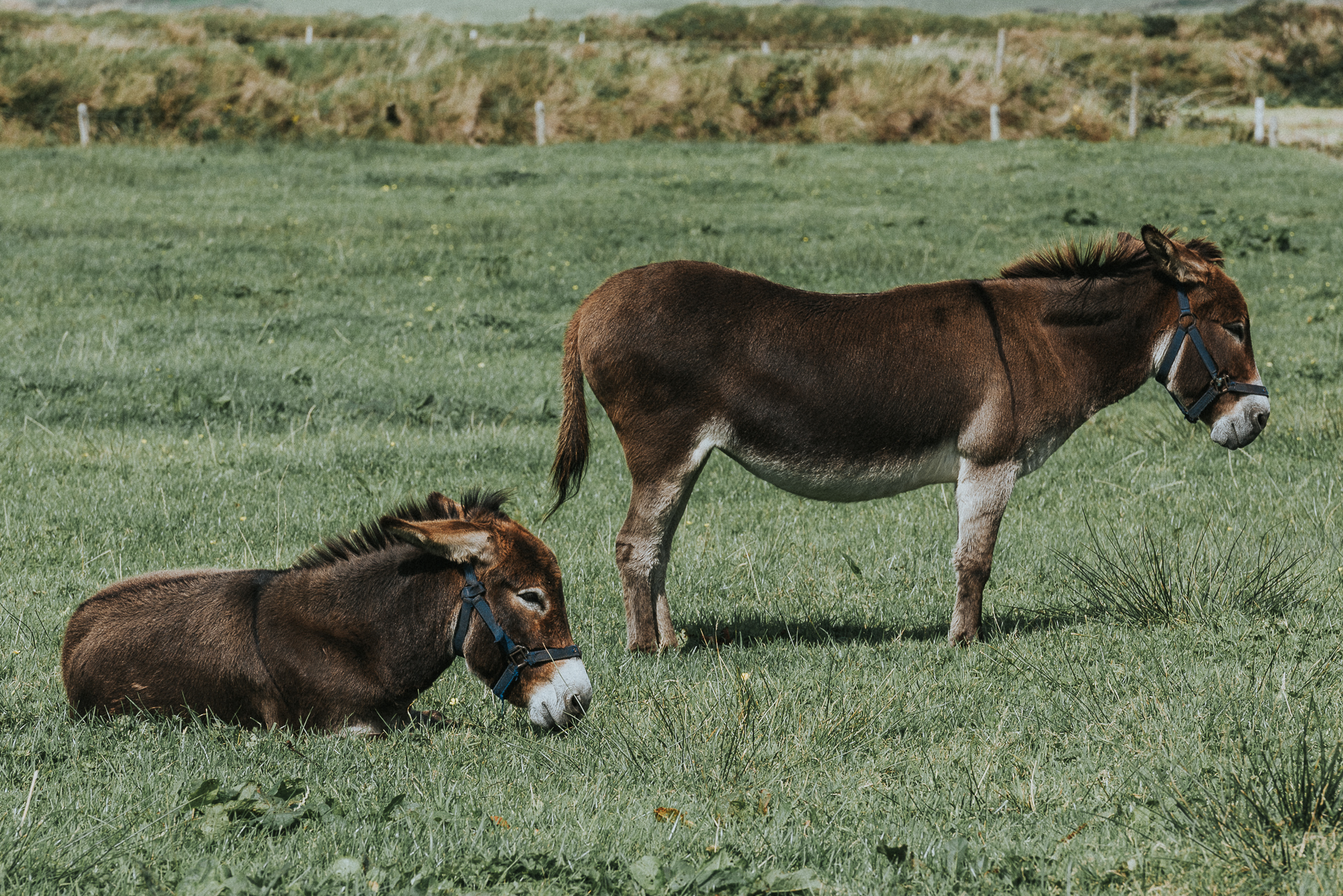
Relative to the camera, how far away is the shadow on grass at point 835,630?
5.89 metres

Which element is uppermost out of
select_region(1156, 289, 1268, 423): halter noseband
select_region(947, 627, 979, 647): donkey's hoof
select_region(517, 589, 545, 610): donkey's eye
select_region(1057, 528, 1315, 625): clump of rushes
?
select_region(1156, 289, 1268, 423): halter noseband

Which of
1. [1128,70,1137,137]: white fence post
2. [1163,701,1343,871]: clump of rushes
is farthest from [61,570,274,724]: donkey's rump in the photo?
[1128,70,1137,137]: white fence post

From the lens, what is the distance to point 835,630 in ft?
20.1

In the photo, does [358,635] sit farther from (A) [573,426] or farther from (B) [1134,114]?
(B) [1134,114]

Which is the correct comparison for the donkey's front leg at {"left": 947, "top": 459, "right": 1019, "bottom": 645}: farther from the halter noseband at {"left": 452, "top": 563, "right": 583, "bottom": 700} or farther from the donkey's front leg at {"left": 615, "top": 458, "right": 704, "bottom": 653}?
the halter noseband at {"left": 452, "top": 563, "right": 583, "bottom": 700}

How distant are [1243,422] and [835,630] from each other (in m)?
2.22

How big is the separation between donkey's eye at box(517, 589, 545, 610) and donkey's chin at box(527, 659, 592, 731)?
0.78 feet

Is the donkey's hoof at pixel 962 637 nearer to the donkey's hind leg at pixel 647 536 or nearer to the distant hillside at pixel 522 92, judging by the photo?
the donkey's hind leg at pixel 647 536

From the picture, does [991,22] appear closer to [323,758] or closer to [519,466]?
[519,466]

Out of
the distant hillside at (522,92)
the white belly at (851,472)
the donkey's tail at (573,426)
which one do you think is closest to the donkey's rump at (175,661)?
the donkey's tail at (573,426)

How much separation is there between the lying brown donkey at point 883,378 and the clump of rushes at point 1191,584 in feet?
2.07

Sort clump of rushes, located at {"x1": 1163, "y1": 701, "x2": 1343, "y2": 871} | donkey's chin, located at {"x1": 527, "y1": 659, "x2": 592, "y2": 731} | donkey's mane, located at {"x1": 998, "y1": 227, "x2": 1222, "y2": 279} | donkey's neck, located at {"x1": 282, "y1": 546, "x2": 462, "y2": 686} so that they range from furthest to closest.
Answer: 1. donkey's mane, located at {"x1": 998, "y1": 227, "x2": 1222, "y2": 279}
2. donkey's neck, located at {"x1": 282, "y1": 546, "x2": 462, "y2": 686}
3. donkey's chin, located at {"x1": 527, "y1": 659, "x2": 592, "y2": 731}
4. clump of rushes, located at {"x1": 1163, "y1": 701, "x2": 1343, "y2": 871}

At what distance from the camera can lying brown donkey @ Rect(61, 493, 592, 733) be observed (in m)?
4.43

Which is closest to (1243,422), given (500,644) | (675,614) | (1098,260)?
(1098,260)
